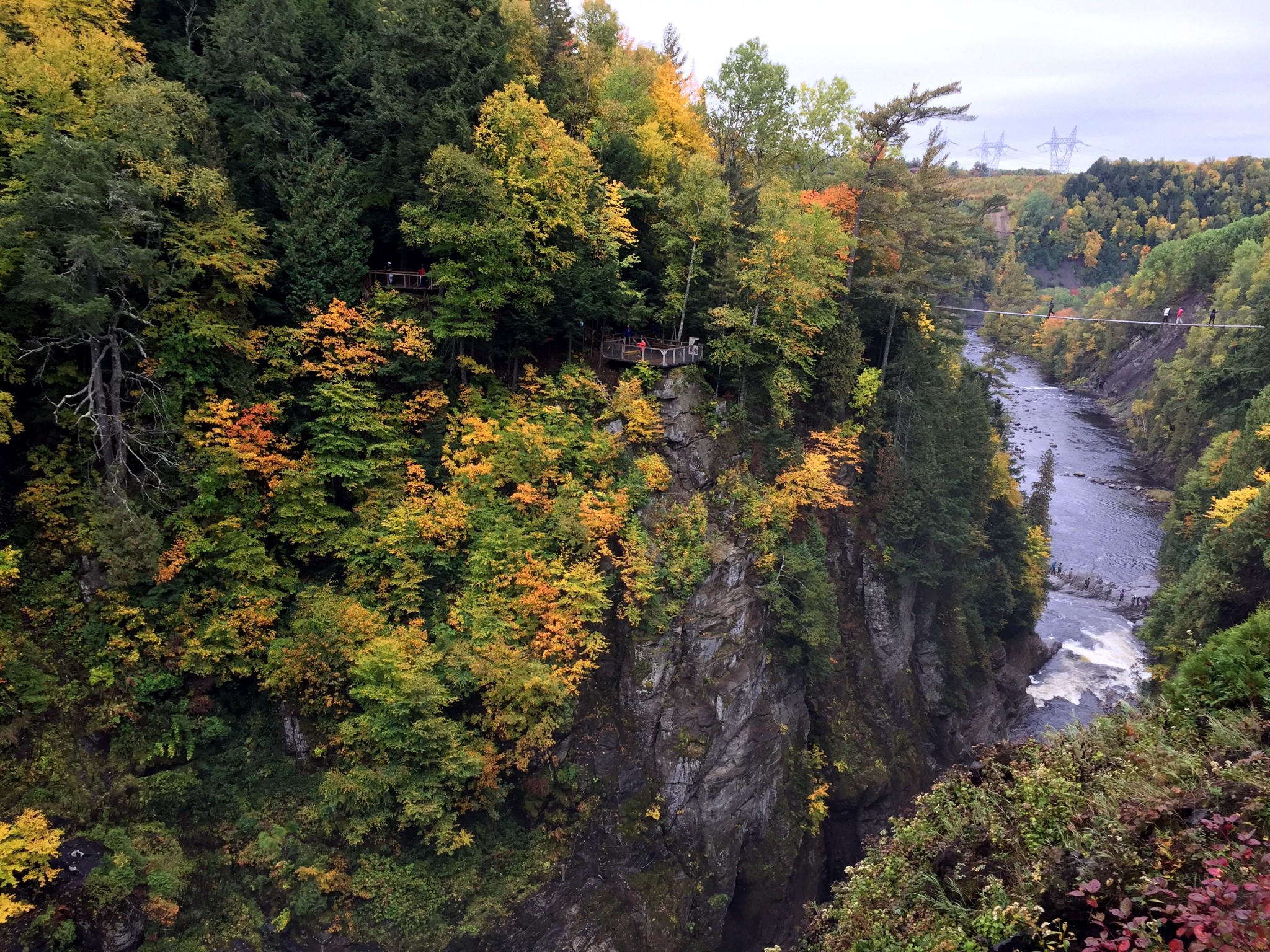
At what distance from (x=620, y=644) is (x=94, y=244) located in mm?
18727

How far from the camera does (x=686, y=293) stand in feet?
85.9

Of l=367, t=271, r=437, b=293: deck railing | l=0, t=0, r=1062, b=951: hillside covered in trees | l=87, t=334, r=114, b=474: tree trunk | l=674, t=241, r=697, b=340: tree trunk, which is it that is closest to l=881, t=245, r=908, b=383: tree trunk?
l=0, t=0, r=1062, b=951: hillside covered in trees

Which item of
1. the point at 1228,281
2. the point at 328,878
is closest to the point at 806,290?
the point at 328,878

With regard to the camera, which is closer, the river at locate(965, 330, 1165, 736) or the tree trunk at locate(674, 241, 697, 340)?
the tree trunk at locate(674, 241, 697, 340)

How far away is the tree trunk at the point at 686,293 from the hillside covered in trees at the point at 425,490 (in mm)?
618

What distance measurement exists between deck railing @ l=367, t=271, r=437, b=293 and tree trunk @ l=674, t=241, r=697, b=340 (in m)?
9.75

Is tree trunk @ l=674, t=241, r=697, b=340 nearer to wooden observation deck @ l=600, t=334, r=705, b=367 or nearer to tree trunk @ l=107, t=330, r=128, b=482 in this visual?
wooden observation deck @ l=600, t=334, r=705, b=367

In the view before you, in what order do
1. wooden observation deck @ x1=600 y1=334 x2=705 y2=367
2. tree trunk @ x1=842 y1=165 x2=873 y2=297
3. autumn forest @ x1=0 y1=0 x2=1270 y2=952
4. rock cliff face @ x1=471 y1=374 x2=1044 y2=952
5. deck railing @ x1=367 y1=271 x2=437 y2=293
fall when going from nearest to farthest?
autumn forest @ x1=0 y1=0 x2=1270 y2=952 < rock cliff face @ x1=471 y1=374 x2=1044 y2=952 < deck railing @ x1=367 y1=271 x2=437 y2=293 < wooden observation deck @ x1=600 y1=334 x2=705 y2=367 < tree trunk @ x1=842 y1=165 x2=873 y2=297

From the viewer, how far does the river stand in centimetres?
4188

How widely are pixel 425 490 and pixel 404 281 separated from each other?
8.78 metres

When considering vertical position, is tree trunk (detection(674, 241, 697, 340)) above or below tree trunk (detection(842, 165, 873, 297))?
below

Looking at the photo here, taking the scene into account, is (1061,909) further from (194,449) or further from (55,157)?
→ (55,157)

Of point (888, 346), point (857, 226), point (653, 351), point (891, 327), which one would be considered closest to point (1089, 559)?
point (888, 346)

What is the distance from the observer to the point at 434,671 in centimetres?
1953
